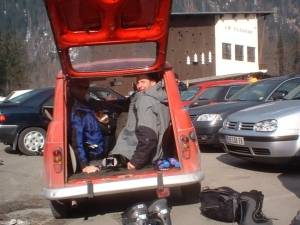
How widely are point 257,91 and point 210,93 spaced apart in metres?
2.41

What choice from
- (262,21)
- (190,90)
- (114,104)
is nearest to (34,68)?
(262,21)

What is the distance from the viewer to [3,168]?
11.5m

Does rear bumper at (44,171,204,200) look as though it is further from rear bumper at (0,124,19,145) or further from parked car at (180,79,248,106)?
parked car at (180,79,248,106)

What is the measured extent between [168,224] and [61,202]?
1.59 meters

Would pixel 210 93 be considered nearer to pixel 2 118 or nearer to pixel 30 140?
pixel 30 140

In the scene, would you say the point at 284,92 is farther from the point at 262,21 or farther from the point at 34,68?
the point at 34,68

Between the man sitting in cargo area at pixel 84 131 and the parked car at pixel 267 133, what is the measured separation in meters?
2.29

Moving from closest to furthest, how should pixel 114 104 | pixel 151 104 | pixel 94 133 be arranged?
pixel 151 104, pixel 94 133, pixel 114 104

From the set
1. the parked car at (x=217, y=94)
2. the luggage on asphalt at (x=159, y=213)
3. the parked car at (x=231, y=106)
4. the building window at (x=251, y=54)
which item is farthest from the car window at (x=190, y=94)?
the building window at (x=251, y=54)

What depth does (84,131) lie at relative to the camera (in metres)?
7.37

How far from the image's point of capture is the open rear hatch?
6.02 meters

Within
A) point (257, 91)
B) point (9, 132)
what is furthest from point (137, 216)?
point (9, 132)

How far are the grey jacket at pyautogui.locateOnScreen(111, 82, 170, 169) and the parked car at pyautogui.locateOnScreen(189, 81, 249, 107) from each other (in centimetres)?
653

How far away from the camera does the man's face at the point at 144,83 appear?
7203 mm
